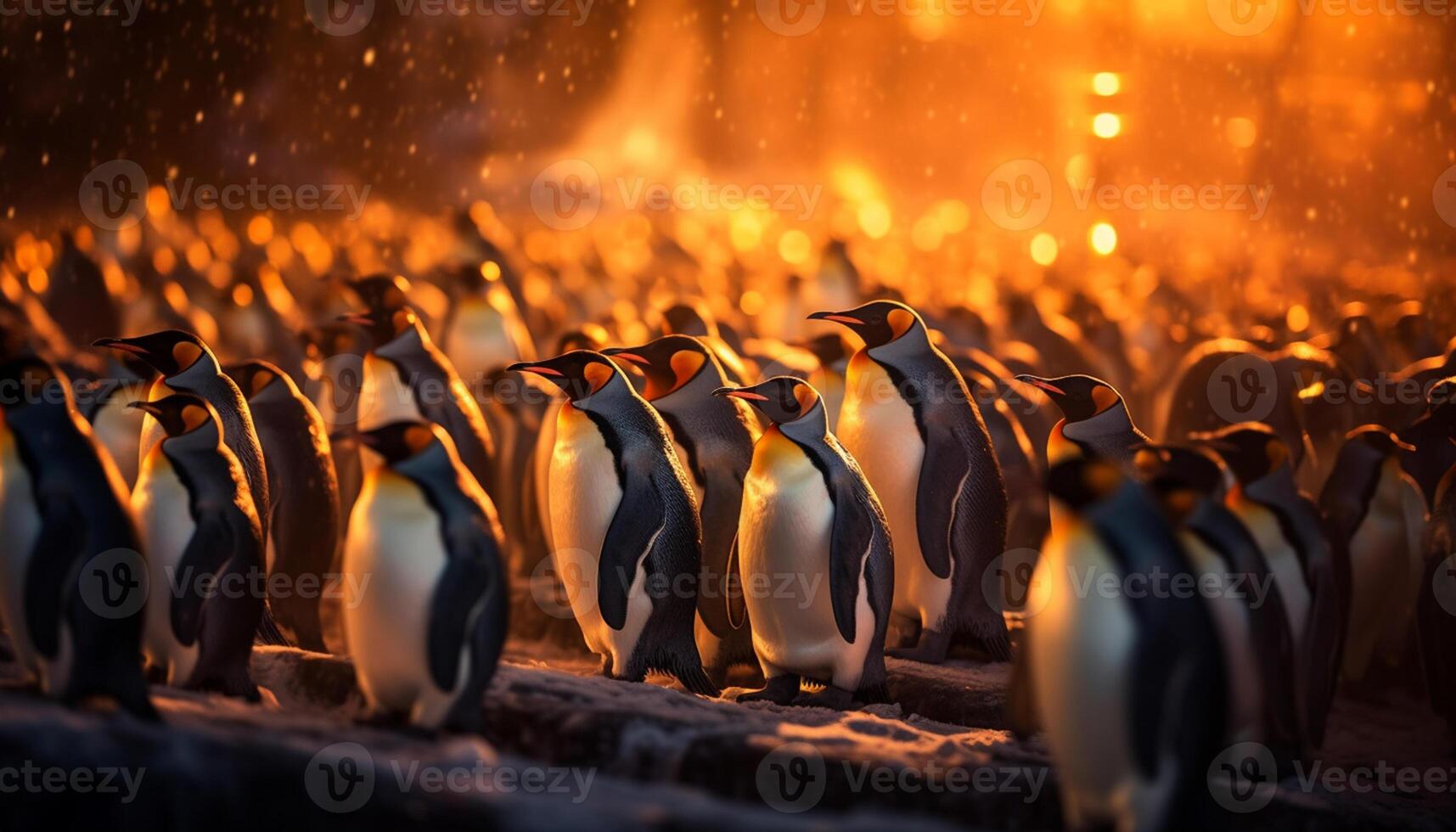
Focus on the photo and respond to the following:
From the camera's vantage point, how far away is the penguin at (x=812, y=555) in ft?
12.5

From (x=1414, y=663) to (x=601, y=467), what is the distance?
113 inches

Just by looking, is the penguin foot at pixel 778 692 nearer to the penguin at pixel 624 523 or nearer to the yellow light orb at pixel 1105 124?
the penguin at pixel 624 523

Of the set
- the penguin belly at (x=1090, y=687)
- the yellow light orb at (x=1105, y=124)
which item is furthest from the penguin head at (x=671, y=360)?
the yellow light orb at (x=1105, y=124)

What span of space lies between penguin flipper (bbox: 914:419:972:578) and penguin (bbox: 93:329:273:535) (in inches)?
75.5

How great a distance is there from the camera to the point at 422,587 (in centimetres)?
291

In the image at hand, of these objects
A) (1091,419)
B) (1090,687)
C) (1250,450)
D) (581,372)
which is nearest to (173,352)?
(581,372)

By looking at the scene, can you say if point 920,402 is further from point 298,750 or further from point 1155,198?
point 1155,198

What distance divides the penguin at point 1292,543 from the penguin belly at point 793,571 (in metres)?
0.99

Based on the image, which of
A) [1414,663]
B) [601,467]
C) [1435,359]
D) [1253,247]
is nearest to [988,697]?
[601,467]

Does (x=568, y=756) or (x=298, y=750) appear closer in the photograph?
(x=298, y=750)

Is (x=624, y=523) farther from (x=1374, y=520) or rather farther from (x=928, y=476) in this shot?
(x=1374, y=520)

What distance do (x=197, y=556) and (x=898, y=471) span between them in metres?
2.14

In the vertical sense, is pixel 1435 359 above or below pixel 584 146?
below

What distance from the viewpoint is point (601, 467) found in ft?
12.9
